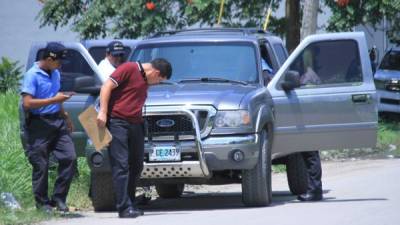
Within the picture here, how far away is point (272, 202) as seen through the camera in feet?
41.1

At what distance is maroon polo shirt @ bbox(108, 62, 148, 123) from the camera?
10516mm

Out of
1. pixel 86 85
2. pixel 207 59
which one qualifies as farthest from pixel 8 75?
pixel 86 85

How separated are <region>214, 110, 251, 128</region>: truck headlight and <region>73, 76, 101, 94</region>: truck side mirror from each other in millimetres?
1590

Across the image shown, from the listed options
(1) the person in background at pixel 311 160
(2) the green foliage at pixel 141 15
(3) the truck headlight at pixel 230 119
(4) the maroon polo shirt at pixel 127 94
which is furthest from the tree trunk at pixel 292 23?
(4) the maroon polo shirt at pixel 127 94

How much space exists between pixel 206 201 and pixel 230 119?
7.65 feet

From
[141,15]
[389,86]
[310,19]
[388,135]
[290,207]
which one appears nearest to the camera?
[290,207]

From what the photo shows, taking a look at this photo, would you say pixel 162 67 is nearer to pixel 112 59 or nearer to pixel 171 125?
pixel 171 125

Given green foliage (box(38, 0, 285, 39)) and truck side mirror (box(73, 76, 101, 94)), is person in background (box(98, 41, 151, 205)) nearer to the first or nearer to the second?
truck side mirror (box(73, 76, 101, 94))

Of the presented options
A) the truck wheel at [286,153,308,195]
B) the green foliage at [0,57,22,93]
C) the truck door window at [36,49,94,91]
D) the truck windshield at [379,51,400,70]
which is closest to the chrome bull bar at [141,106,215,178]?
the truck door window at [36,49,94,91]

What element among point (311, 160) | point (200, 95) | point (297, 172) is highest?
point (200, 95)

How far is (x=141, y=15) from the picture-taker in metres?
21.2

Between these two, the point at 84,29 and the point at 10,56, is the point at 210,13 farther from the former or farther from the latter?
the point at 10,56

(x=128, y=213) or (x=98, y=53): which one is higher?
(x=98, y=53)

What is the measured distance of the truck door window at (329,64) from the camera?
12.5 meters
